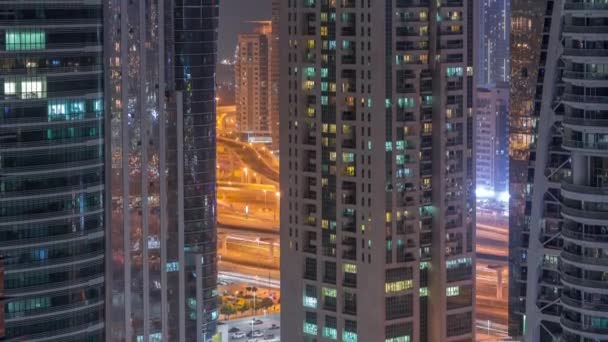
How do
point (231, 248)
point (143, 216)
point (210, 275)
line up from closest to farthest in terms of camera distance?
1. point (143, 216)
2. point (210, 275)
3. point (231, 248)

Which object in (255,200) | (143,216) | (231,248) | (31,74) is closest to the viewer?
(31,74)

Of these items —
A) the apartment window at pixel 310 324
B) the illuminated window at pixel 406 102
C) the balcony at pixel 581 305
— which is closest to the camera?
the balcony at pixel 581 305

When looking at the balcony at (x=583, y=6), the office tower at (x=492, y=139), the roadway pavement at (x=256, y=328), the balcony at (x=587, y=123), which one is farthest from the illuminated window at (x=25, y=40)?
the office tower at (x=492, y=139)

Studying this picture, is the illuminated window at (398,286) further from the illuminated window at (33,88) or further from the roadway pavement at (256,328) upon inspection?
the illuminated window at (33,88)

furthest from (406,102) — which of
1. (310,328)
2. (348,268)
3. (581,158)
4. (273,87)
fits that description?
(273,87)

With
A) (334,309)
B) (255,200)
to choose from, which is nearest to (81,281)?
(334,309)

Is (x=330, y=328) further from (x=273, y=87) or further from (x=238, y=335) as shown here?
(x=273, y=87)

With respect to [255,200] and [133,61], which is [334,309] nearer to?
[133,61]
